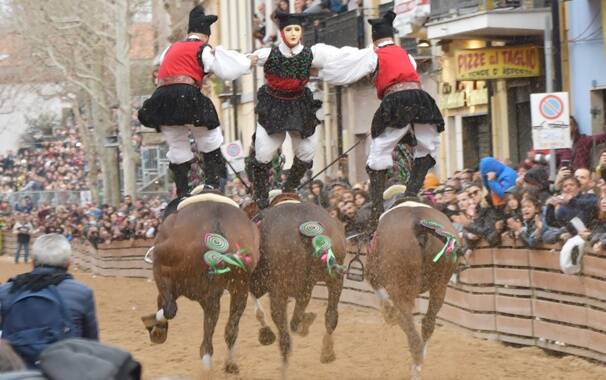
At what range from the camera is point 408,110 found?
1293cm

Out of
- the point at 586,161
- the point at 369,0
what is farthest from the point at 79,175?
the point at 586,161

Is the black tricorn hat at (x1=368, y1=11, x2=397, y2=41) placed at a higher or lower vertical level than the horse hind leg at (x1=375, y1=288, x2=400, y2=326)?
higher

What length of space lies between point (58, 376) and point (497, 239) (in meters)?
11.4

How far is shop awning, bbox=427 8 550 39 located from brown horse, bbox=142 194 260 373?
43.1 ft

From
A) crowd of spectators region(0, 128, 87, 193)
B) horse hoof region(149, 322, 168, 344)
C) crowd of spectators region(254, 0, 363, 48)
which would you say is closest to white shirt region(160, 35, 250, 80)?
horse hoof region(149, 322, 168, 344)

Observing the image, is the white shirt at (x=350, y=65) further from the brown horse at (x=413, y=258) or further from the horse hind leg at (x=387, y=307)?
the horse hind leg at (x=387, y=307)

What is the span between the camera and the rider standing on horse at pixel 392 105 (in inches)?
512

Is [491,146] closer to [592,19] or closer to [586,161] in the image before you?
[592,19]

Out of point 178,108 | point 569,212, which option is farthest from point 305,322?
point 569,212

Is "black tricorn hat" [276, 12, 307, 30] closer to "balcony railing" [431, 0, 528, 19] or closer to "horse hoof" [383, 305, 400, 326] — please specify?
"horse hoof" [383, 305, 400, 326]

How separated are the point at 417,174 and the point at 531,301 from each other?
2559mm

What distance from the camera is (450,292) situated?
17.5 meters

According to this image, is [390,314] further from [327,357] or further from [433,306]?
[327,357]

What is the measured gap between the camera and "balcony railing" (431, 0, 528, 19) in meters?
25.4
